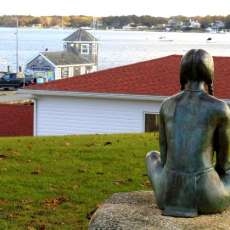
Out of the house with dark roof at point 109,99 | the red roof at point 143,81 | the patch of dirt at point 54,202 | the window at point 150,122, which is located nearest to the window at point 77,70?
the red roof at point 143,81

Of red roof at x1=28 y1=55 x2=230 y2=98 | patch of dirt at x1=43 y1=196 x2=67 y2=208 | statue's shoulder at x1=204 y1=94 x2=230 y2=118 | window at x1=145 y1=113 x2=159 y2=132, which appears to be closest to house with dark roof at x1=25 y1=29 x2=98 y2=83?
red roof at x1=28 y1=55 x2=230 y2=98

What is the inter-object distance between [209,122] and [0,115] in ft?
68.4

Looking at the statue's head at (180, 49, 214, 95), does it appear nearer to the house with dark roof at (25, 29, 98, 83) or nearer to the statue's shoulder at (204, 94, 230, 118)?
the statue's shoulder at (204, 94, 230, 118)

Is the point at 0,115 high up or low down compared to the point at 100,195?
down

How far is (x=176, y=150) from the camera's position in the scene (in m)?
5.88

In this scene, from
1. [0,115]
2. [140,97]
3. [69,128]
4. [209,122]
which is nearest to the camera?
[209,122]

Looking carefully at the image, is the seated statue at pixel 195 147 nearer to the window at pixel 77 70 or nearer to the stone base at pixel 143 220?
the stone base at pixel 143 220

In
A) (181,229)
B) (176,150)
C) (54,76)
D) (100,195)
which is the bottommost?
(54,76)

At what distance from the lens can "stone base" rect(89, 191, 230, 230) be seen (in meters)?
5.52

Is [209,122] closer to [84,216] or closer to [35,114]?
[84,216]

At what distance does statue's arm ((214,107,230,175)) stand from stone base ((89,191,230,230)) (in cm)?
39

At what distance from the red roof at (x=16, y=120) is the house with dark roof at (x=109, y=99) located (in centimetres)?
105

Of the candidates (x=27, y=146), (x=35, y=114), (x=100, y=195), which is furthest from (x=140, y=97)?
(x=100, y=195)

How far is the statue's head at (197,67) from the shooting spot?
5809mm
